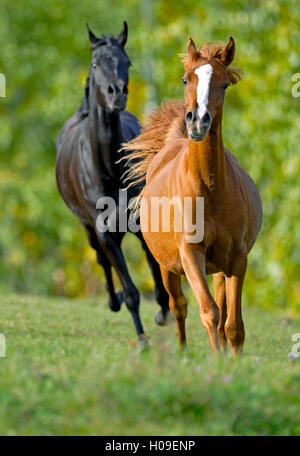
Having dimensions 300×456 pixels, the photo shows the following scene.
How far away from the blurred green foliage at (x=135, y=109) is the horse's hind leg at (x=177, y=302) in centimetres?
800

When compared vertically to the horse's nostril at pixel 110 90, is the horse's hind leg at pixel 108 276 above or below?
below

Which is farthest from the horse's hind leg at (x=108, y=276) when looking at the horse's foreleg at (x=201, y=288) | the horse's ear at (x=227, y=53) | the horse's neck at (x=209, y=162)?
the horse's ear at (x=227, y=53)

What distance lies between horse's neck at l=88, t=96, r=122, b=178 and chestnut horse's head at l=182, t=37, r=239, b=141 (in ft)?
7.96

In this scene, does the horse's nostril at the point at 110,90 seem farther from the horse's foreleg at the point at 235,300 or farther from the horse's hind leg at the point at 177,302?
the horse's foreleg at the point at 235,300

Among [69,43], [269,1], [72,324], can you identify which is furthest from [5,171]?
[72,324]

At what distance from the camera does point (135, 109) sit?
77.3 feet

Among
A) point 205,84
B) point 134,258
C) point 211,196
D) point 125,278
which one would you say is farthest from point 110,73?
point 134,258

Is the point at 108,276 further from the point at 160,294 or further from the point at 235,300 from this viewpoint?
the point at 235,300

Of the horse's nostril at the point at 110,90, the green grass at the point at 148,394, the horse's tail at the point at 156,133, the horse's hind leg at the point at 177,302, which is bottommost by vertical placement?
the green grass at the point at 148,394

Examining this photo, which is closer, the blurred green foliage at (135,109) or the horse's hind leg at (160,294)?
the horse's hind leg at (160,294)

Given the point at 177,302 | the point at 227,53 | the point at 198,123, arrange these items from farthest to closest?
the point at 177,302 → the point at 227,53 → the point at 198,123

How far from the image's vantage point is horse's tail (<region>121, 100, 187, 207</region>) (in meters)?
8.47

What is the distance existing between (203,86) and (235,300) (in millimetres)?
1680

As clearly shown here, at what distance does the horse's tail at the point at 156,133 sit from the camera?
847 centimetres
